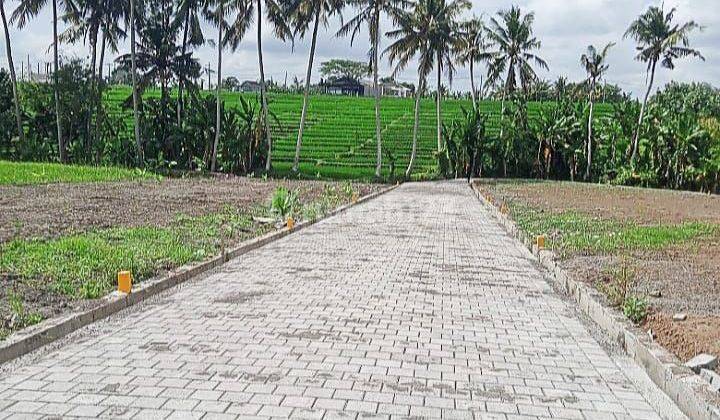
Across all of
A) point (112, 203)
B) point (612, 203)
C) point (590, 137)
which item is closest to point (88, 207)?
point (112, 203)

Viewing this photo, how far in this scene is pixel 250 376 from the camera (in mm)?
5496

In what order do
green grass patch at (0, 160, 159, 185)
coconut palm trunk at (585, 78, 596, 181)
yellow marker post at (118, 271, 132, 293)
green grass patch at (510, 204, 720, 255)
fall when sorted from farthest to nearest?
coconut palm trunk at (585, 78, 596, 181) → green grass patch at (0, 160, 159, 185) → green grass patch at (510, 204, 720, 255) → yellow marker post at (118, 271, 132, 293)

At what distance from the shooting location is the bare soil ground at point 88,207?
7367 millimetres

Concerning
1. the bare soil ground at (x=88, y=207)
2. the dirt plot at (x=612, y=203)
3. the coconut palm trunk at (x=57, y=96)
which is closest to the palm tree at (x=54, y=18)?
the coconut palm trunk at (x=57, y=96)

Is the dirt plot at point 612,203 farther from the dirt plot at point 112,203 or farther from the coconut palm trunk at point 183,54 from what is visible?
the coconut palm trunk at point 183,54

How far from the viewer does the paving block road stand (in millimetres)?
4957

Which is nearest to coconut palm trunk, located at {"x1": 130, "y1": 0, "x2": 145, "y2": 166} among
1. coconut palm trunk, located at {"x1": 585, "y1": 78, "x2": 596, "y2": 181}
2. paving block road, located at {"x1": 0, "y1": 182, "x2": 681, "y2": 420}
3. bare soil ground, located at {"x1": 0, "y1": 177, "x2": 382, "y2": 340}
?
bare soil ground, located at {"x1": 0, "y1": 177, "x2": 382, "y2": 340}

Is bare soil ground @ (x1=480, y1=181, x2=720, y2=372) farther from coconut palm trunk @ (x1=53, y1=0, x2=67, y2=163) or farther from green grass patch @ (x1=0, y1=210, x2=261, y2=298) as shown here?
coconut palm trunk @ (x1=53, y1=0, x2=67, y2=163)

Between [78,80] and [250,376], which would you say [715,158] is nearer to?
[78,80]

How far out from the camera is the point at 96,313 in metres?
7.12

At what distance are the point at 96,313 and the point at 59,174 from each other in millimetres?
22831

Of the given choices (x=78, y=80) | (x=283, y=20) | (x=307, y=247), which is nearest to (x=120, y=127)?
(x=78, y=80)

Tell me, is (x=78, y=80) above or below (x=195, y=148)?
above

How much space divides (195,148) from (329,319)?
32.2m
